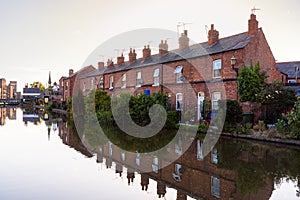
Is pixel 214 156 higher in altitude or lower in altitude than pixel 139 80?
lower

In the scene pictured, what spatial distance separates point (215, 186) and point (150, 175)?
2188mm

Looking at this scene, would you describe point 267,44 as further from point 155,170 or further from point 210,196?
point 210,196

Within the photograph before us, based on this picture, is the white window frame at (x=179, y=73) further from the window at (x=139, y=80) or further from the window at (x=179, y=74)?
the window at (x=139, y=80)

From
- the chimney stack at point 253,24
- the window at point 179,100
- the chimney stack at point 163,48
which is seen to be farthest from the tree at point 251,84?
the chimney stack at point 163,48

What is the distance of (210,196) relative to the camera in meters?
7.09

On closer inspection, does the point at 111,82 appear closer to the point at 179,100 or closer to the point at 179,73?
the point at 179,73

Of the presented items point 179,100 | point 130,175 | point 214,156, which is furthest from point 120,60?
point 130,175

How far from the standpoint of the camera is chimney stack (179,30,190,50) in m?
29.9

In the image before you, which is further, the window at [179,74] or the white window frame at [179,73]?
the white window frame at [179,73]

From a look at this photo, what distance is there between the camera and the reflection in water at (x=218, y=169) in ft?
24.9

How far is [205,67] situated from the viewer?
24.4 m

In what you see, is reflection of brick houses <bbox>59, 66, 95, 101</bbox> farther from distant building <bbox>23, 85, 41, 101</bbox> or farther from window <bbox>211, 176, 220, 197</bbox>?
distant building <bbox>23, 85, 41, 101</bbox>

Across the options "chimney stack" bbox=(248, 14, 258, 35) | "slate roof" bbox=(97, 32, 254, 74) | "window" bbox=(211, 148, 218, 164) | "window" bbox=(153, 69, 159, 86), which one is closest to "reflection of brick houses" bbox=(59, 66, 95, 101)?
"window" bbox=(153, 69, 159, 86)

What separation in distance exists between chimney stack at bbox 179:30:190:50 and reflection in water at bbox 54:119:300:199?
57.0 ft
